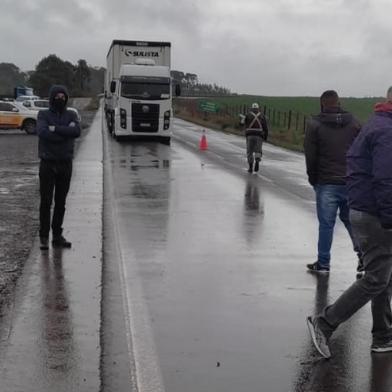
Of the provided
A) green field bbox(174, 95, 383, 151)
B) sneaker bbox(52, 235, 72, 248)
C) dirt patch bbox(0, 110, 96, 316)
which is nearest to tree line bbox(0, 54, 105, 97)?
green field bbox(174, 95, 383, 151)

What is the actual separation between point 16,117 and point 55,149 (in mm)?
28268

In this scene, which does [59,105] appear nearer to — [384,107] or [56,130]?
[56,130]

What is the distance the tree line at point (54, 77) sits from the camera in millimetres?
127250

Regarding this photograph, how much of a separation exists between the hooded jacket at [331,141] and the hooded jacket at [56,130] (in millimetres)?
2723

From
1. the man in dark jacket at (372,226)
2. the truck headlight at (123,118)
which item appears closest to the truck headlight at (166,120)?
the truck headlight at (123,118)

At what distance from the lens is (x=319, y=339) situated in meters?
4.94

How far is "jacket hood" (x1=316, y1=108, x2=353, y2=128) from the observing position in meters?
7.18

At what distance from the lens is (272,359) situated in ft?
15.9

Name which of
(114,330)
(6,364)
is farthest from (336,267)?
(6,364)

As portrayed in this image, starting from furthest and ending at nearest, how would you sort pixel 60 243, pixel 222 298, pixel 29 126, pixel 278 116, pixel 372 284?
pixel 278 116, pixel 29 126, pixel 60 243, pixel 222 298, pixel 372 284

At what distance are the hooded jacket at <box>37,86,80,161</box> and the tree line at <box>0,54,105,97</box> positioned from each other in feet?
362

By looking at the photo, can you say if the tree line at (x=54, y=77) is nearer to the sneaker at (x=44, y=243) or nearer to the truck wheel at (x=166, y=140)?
the truck wheel at (x=166, y=140)

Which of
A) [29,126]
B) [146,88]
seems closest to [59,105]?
[146,88]

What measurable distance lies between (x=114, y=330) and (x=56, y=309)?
0.76 m
